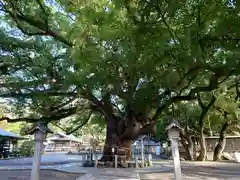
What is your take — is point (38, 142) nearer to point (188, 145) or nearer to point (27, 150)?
point (188, 145)

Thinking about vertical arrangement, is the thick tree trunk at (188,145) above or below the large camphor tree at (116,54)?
below

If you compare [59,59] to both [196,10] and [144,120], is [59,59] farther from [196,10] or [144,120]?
[196,10]

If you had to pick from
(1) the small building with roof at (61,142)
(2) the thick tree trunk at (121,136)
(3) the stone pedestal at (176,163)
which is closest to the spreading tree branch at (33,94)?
(2) the thick tree trunk at (121,136)

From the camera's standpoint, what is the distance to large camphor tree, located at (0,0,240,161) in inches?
256

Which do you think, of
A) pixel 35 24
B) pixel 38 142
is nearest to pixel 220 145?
pixel 35 24

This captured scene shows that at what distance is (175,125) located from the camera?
23.1 feet

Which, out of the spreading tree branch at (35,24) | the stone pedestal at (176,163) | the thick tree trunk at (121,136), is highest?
the spreading tree branch at (35,24)

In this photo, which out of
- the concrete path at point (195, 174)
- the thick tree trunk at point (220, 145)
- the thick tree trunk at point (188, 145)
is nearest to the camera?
the concrete path at point (195, 174)

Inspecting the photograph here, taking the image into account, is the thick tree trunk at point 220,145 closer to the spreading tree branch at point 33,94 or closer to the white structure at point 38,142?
the spreading tree branch at point 33,94

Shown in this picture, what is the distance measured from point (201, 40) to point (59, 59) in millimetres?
7745

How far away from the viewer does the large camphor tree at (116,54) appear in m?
6.50

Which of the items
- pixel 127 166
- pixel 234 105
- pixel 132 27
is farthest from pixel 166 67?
pixel 234 105

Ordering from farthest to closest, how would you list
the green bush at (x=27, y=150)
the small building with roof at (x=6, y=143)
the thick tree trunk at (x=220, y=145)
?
the green bush at (x=27, y=150)
the small building with roof at (x=6, y=143)
the thick tree trunk at (x=220, y=145)

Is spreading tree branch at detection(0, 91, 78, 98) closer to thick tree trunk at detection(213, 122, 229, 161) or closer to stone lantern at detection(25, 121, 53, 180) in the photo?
stone lantern at detection(25, 121, 53, 180)
